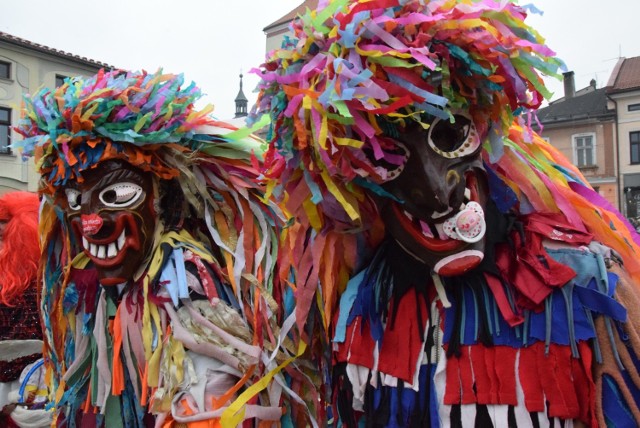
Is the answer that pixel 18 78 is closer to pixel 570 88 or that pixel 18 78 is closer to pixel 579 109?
pixel 579 109

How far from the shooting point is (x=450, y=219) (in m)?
1.31

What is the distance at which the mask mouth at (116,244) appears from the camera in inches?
83.5

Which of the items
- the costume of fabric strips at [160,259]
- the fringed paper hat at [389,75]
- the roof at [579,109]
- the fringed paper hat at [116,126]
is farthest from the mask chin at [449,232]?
the roof at [579,109]

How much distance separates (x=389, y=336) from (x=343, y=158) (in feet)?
1.56

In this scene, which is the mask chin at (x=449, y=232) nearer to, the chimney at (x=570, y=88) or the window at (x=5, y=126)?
the window at (x=5, y=126)

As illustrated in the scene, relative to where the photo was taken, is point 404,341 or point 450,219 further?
point 404,341

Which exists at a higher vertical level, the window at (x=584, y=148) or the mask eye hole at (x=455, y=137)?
the window at (x=584, y=148)

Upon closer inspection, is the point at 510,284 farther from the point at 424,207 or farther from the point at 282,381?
the point at 282,381

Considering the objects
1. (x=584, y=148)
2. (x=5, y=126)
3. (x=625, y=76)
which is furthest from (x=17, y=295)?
(x=625, y=76)

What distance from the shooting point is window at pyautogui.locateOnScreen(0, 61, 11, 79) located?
13.5 m

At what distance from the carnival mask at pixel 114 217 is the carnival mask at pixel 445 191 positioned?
1.15 meters

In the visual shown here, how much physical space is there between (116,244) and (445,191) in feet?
4.31

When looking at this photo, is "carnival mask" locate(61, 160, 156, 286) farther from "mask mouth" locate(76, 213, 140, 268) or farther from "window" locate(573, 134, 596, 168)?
"window" locate(573, 134, 596, 168)

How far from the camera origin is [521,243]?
1370 millimetres
